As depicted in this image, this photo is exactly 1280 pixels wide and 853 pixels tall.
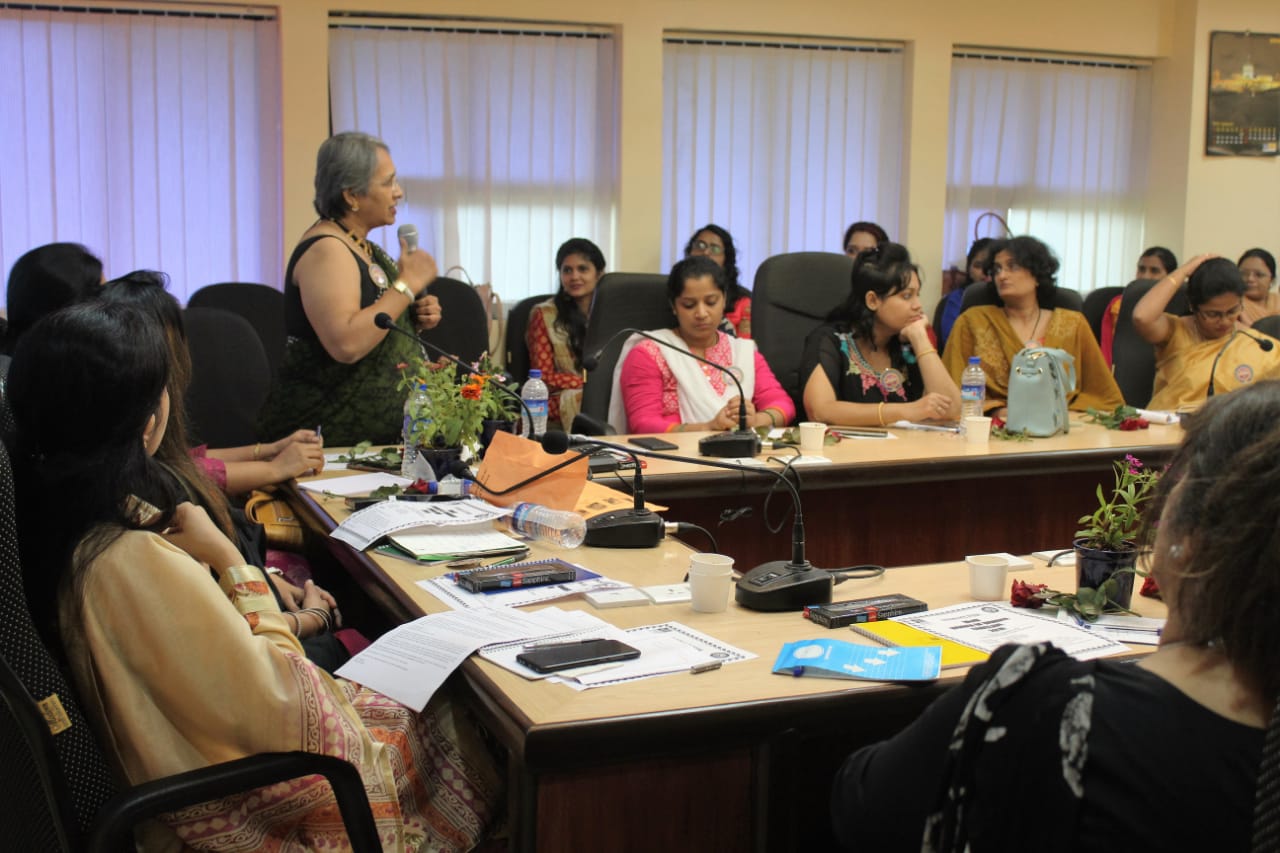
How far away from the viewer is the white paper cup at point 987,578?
1745mm

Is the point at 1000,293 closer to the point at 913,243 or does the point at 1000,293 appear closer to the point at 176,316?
the point at 913,243

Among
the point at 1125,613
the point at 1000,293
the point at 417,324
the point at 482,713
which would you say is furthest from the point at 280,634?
the point at 1000,293

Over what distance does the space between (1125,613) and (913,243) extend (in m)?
4.75

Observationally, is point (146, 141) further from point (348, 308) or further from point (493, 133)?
point (348, 308)

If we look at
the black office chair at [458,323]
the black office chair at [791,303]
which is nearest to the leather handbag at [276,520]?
the black office chair at [791,303]

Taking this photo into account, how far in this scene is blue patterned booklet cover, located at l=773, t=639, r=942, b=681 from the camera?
1.39m

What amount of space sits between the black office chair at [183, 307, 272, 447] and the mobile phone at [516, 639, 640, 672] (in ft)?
6.58

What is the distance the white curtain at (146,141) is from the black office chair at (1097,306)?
3.67 meters

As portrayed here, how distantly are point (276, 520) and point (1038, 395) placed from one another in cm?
→ 198

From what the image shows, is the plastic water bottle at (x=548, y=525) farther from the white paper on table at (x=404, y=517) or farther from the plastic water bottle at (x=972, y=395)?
the plastic water bottle at (x=972, y=395)

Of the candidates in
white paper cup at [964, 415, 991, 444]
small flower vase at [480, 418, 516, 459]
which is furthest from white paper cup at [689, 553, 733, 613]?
white paper cup at [964, 415, 991, 444]

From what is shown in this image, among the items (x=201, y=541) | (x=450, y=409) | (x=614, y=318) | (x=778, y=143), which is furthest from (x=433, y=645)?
(x=778, y=143)

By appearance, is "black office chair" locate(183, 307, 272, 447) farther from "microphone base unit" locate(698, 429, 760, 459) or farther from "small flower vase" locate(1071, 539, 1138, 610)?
"small flower vase" locate(1071, 539, 1138, 610)

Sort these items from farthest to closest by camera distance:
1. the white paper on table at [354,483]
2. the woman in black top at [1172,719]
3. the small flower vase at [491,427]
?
the small flower vase at [491,427] < the white paper on table at [354,483] < the woman in black top at [1172,719]
